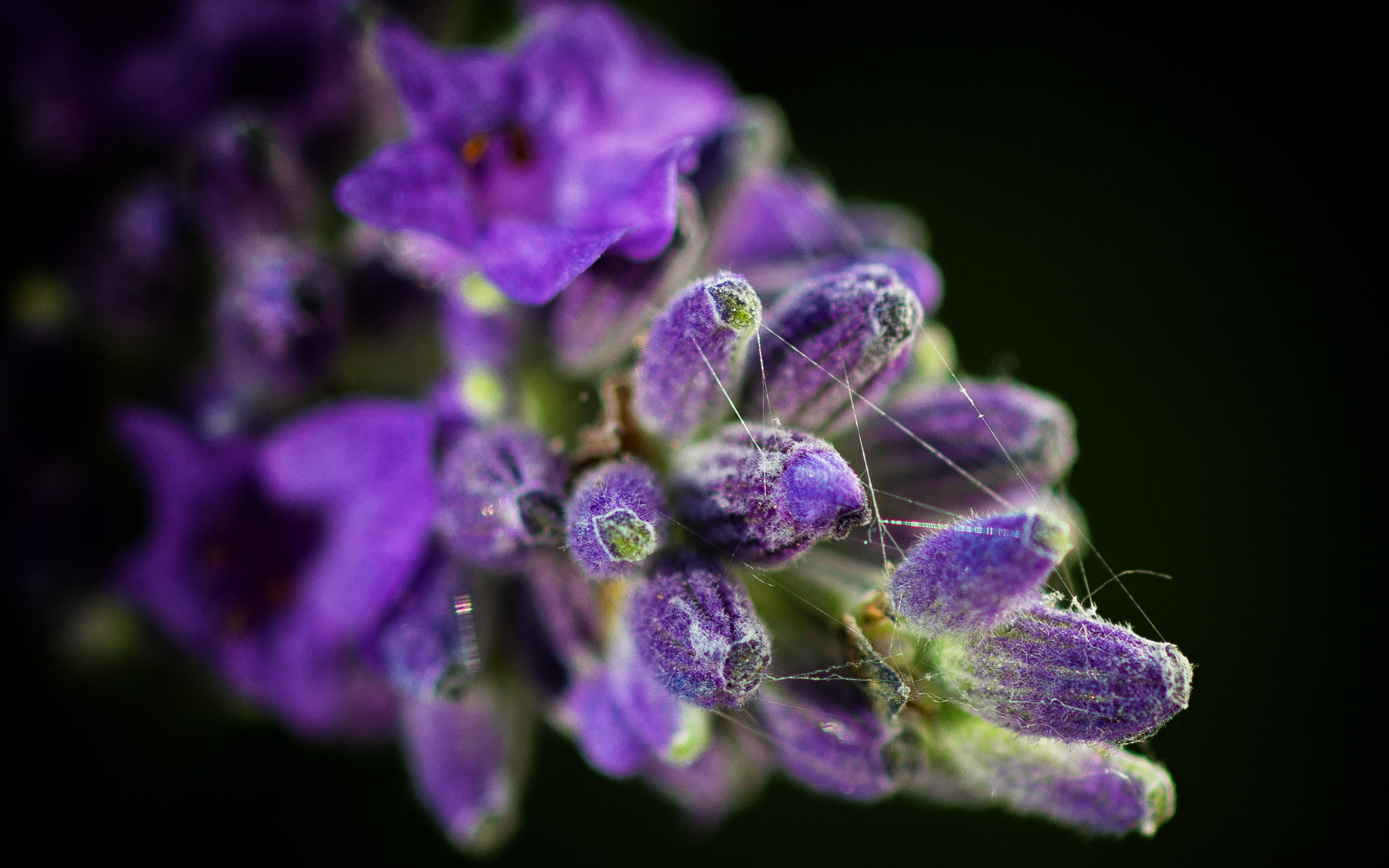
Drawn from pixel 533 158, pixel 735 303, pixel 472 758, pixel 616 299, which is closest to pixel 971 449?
pixel 735 303

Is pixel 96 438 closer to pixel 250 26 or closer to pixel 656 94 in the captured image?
pixel 250 26

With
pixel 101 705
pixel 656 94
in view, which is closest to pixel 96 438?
pixel 101 705

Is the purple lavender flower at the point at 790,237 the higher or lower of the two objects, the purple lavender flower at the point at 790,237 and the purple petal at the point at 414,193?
the lower

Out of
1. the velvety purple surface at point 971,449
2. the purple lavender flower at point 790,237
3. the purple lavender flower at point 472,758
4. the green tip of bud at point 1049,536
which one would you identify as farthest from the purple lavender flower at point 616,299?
the green tip of bud at point 1049,536

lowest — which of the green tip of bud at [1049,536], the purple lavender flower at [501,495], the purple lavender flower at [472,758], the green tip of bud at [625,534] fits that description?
the purple lavender flower at [472,758]

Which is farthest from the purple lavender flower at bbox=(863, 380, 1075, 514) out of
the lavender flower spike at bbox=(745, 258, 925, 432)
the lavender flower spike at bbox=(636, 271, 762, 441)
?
the lavender flower spike at bbox=(636, 271, 762, 441)

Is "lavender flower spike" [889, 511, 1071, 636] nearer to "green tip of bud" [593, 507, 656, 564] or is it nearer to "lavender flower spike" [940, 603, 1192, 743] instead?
"lavender flower spike" [940, 603, 1192, 743]

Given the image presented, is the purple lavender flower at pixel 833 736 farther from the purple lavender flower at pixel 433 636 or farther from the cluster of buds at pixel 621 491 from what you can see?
the purple lavender flower at pixel 433 636
